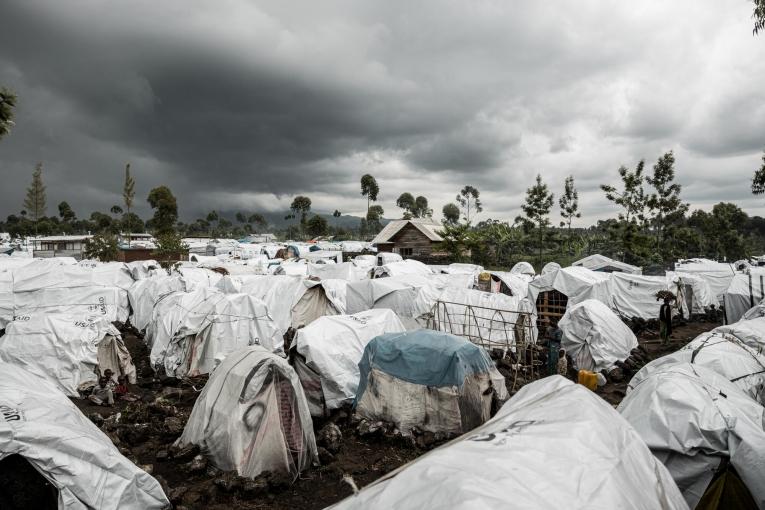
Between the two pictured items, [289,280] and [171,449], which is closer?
[171,449]

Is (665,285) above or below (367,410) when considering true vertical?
above

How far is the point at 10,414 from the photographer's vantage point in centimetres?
513

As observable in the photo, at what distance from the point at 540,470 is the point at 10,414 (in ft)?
19.6

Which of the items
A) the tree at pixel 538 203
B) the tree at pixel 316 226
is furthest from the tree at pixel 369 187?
the tree at pixel 538 203

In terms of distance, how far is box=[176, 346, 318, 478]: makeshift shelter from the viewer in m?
7.54

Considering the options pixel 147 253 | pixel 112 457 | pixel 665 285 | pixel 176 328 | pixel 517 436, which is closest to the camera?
pixel 517 436

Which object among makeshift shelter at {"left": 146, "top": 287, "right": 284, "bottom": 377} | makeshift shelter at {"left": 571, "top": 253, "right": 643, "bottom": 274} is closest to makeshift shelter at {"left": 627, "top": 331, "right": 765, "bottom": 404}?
makeshift shelter at {"left": 146, "top": 287, "right": 284, "bottom": 377}

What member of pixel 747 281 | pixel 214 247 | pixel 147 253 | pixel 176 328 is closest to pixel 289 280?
pixel 176 328

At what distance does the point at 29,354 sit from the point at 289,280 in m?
9.84

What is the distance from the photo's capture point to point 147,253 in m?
50.5

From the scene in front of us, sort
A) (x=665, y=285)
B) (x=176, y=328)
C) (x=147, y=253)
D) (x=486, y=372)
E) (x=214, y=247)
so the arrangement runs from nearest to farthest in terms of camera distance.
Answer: (x=486, y=372), (x=176, y=328), (x=665, y=285), (x=147, y=253), (x=214, y=247)

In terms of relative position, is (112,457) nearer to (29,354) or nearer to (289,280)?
(29,354)

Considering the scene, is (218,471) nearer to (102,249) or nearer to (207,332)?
(207,332)

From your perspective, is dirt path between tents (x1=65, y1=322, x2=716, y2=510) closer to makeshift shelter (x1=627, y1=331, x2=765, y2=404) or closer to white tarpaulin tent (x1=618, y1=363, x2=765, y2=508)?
white tarpaulin tent (x1=618, y1=363, x2=765, y2=508)
